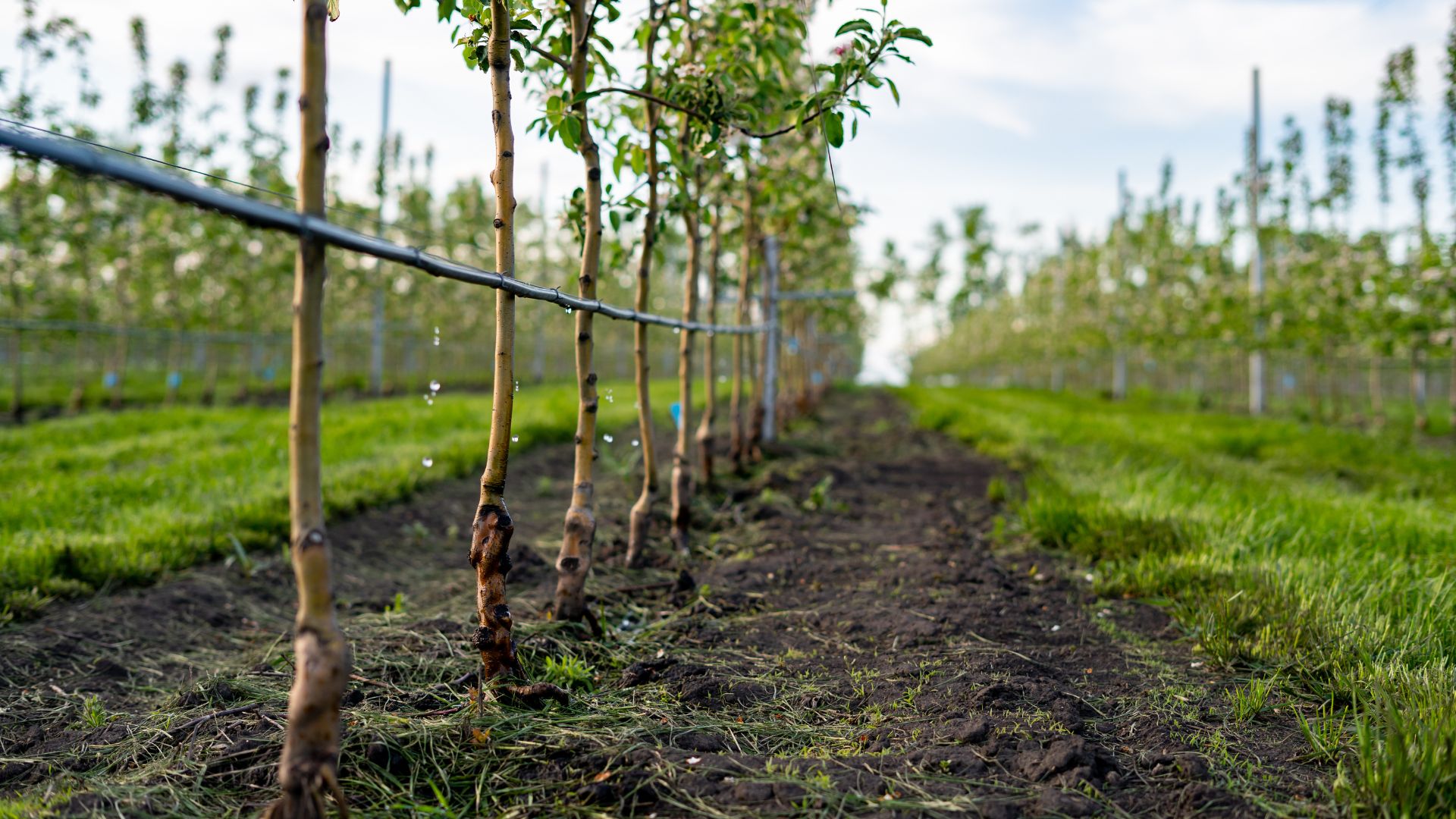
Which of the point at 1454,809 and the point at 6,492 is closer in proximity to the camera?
the point at 1454,809

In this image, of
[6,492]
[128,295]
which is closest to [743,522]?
[6,492]

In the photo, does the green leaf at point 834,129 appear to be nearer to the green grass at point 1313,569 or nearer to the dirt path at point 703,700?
the dirt path at point 703,700

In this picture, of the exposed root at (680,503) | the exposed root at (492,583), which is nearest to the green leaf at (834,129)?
the exposed root at (492,583)

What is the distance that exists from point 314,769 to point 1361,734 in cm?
225

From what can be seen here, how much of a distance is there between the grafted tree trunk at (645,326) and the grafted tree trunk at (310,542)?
2.09 m

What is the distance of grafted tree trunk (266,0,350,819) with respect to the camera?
148 centimetres

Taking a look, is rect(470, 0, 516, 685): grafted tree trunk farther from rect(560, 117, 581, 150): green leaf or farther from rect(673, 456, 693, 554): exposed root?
rect(673, 456, 693, 554): exposed root

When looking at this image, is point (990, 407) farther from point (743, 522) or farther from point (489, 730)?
point (489, 730)

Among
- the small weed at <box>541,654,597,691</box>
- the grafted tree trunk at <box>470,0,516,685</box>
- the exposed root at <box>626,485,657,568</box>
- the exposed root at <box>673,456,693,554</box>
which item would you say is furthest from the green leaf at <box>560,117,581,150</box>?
the exposed root at <box>673,456,693,554</box>

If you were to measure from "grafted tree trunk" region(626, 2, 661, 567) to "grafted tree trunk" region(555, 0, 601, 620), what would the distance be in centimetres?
53

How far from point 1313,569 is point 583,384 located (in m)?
3.22

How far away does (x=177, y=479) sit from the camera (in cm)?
566

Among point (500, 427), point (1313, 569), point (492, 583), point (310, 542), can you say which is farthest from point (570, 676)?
point (1313, 569)

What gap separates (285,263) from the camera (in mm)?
13641
